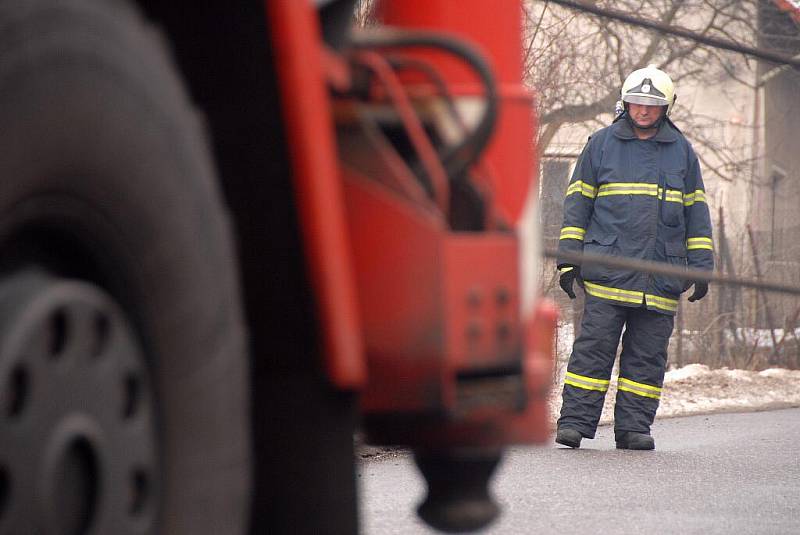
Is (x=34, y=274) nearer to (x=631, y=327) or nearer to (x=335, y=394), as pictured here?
(x=335, y=394)

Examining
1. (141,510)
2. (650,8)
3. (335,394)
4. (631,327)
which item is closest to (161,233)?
(141,510)

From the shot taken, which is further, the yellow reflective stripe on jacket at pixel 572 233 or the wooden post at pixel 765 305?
the wooden post at pixel 765 305

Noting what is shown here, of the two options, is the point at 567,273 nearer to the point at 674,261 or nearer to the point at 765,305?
the point at 674,261

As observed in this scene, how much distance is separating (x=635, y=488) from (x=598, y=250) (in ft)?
7.54

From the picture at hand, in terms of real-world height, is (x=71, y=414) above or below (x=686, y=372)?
above

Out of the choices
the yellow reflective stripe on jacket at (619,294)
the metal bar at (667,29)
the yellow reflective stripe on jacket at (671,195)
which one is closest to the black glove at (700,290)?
the yellow reflective stripe on jacket at (619,294)

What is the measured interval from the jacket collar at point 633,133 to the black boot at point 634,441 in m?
1.56

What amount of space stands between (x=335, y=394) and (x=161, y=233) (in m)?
0.54

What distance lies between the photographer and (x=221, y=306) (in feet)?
6.09

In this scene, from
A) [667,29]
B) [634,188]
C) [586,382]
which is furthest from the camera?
[634,188]

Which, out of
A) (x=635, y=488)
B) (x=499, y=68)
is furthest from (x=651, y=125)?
(x=499, y=68)

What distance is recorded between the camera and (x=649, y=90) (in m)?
7.98

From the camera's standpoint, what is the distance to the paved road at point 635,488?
492cm

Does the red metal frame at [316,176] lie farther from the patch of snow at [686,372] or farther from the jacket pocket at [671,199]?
the patch of snow at [686,372]
